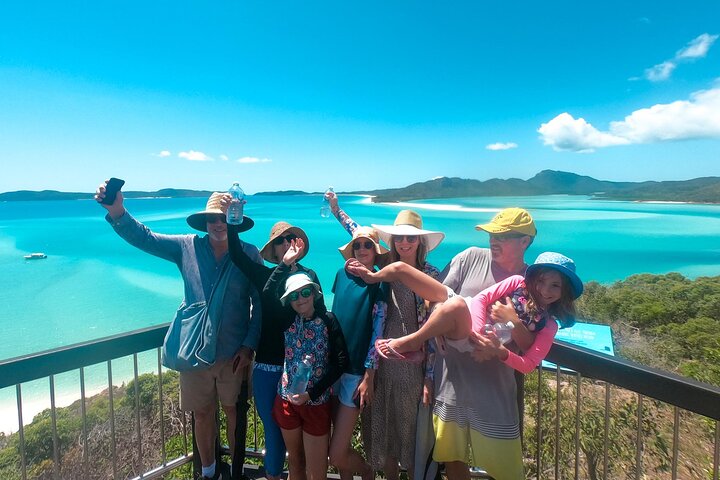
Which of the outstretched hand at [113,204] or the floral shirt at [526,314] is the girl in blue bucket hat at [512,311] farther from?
the outstretched hand at [113,204]

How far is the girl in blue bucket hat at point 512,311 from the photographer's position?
1.96 m

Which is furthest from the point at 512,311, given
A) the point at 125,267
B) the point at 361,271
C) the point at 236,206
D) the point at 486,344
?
the point at 125,267

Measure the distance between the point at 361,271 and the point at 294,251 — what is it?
0.48 metres

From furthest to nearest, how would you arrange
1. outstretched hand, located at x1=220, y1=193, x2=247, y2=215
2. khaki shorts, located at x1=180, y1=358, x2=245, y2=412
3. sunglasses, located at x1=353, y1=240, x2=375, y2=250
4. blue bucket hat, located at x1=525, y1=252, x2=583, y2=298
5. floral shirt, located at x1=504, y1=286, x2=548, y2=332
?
1. khaki shorts, located at x1=180, y1=358, x2=245, y2=412
2. outstretched hand, located at x1=220, y1=193, x2=247, y2=215
3. sunglasses, located at x1=353, y1=240, x2=375, y2=250
4. floral shirt, located at x1=504, y1=286, x2=548, y2=332
5. blue bucket hat, located at x1=525, y1=252, x2=583, y2=298

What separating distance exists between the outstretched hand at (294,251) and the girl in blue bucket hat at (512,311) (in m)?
0.59

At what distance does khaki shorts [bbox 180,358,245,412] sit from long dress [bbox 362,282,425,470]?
98 cm

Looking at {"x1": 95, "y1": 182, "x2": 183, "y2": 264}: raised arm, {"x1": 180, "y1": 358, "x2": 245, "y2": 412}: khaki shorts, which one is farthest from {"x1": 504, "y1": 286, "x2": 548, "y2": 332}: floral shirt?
{"x1": 95, "y1": 182, "x2": 183, "y2": 264}: raised arm

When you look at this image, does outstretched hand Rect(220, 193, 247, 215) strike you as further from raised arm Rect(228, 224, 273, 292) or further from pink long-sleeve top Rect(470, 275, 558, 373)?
pink long-sleeve top Rect(470, 275, 558, 373)

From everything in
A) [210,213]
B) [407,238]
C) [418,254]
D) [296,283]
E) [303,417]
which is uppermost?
[210,213]

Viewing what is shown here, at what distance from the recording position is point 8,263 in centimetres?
5675

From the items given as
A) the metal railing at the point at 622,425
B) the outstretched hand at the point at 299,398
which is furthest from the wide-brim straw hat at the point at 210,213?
the metal railing at the point at 622,425

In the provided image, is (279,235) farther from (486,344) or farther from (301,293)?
(486,344)

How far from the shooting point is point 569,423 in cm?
612

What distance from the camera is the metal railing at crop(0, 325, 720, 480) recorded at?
187 cm
